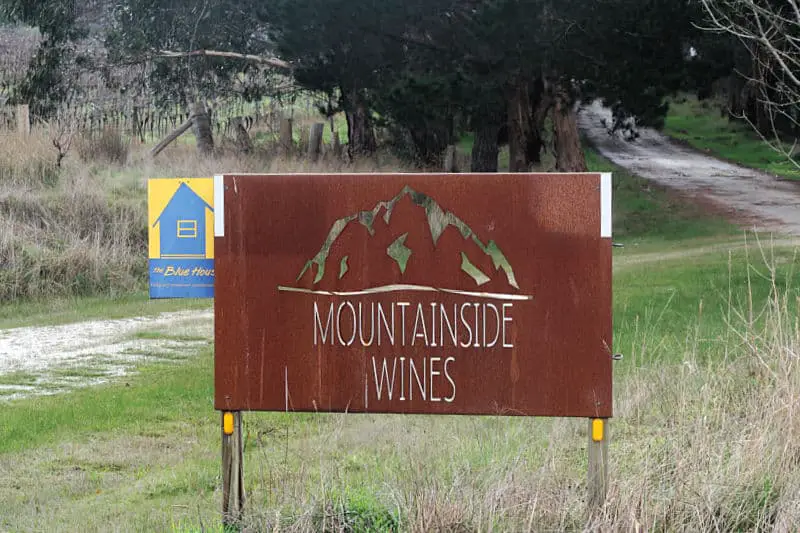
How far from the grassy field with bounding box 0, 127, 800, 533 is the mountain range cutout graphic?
0.68 meters

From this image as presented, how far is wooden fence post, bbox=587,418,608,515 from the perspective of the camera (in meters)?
4.67

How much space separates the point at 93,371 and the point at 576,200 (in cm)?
698

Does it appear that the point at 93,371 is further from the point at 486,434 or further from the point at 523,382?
the point at 523,382

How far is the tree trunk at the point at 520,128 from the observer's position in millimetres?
27828

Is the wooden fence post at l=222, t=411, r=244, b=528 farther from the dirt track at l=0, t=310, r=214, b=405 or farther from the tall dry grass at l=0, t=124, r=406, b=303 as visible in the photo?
the tall dry grass at l=0, t=124, r=406, b=303

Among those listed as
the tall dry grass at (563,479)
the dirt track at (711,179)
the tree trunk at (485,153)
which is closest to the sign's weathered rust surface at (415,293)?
the tall dry grass at (563,479)

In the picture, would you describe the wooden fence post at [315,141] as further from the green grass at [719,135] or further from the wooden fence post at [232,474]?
the wooden fence post at [232,474]

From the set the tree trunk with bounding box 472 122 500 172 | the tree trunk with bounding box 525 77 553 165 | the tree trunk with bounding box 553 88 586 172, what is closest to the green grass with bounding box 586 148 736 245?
the tree trunk with bounding box 553 88 586 172

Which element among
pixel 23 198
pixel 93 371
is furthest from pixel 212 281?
pixel 23 198

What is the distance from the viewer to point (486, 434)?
631 centimetres

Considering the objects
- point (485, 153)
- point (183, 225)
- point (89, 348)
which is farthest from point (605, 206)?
point (485, 153)

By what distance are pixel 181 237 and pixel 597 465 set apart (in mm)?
1980

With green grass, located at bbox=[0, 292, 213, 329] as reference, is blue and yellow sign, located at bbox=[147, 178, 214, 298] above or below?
above

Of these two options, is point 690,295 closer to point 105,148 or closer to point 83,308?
point 83,308
